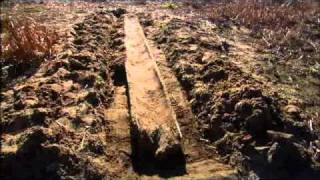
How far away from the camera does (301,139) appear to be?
4.93 metres

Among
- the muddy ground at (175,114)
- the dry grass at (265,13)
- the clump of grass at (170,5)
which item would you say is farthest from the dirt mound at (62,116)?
the clump of grass at (170,5)

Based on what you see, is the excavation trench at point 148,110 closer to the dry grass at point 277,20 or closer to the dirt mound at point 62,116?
the dirt mound at point 62,116

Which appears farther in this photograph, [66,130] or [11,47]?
[11,47]

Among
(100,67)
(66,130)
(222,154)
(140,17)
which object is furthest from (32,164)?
(140,17)

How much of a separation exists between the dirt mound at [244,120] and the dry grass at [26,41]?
173 cm

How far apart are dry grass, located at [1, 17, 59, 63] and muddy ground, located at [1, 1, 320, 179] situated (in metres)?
0.21

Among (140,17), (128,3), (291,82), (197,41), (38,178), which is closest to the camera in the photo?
(38,178)

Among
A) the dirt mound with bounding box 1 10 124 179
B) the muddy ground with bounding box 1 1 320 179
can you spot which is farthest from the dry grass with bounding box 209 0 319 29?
the dirt mound with bounding box 1 10 124 179

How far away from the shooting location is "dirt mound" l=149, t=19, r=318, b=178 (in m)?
4.51

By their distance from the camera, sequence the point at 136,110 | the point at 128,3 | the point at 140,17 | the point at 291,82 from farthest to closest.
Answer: the point at 128,3
the point at 140,17
the point at 291,82
the point at 136,110

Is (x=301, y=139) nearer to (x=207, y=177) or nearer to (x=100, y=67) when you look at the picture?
(x=207, y=177)

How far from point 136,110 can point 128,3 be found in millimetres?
6917

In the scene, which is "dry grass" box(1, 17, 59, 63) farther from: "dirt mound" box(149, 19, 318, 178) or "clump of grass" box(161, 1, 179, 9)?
"clump of grass" box(161, 1, 179, 9)

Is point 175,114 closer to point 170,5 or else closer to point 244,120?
point 244,120
